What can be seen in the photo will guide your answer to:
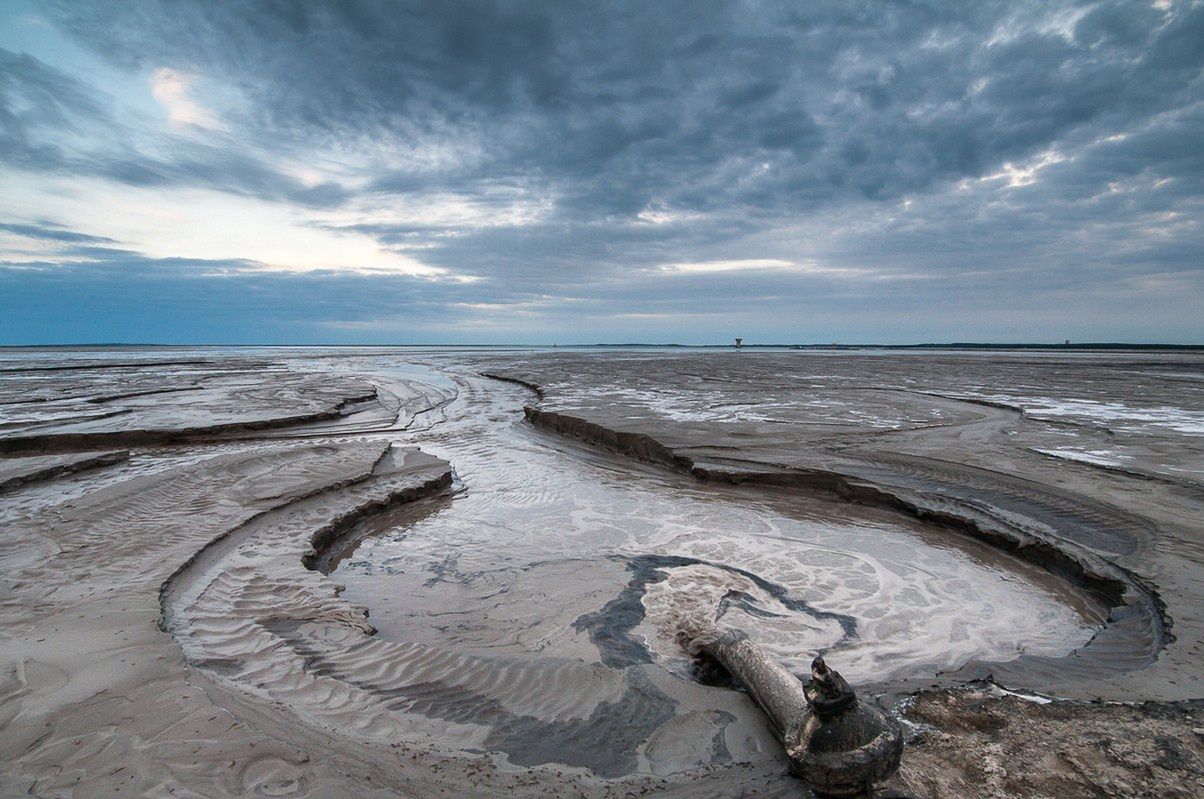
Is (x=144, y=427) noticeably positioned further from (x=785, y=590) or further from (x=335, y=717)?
(x=785, y=590)

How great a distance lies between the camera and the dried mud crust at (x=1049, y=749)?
2.26m

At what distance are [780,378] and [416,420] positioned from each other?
52.0 ft

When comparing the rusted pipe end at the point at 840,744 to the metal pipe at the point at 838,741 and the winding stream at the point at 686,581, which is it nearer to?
the metal pipe at the point at 838,741

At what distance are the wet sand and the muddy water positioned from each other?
4cm

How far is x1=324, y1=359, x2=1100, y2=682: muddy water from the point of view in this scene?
4.02 metres

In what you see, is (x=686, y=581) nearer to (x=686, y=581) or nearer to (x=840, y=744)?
(x=686, y=581)

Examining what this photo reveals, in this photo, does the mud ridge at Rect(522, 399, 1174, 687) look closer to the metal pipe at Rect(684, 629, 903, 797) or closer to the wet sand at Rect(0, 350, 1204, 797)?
the wet sand at Rect(0, 350, 1204, 797)

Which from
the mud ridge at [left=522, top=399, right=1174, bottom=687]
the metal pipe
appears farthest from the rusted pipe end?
the mud ridge at [left=522, top=399, right=1174, bottom=687]

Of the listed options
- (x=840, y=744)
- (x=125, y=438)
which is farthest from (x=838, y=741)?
(x=125, y=438)

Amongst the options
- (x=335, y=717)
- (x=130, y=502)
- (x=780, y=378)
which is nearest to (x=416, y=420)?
(x=130, y=502)

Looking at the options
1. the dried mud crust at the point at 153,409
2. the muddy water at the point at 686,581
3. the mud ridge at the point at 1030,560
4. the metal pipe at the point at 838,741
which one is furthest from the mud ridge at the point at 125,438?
the metal pipe at the point at 838,741

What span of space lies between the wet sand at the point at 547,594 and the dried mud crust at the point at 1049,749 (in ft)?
0.08

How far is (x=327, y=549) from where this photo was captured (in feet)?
19.1

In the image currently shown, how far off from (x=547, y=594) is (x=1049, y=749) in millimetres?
3420
